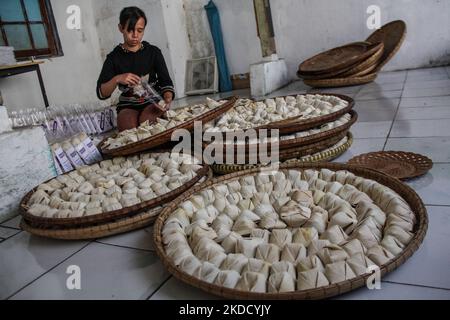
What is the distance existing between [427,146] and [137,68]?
1658 mm

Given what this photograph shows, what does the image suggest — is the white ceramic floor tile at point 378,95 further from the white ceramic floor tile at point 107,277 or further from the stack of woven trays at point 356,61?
the white ceramic floor tile at point 107,277

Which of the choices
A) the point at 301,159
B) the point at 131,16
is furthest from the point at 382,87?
the point at 131,16

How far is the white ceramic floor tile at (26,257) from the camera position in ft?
3.40

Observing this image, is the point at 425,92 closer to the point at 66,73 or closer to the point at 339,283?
the point at 339,283

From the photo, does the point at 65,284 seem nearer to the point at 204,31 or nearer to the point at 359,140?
the point at 359,140

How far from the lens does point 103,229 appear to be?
3.78ft

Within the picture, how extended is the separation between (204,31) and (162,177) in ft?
11.4

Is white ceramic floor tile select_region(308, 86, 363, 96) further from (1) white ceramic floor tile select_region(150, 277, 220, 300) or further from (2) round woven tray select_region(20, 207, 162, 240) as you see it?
(1) white ceramic floor tile select_region(150, 277, 220, 300)

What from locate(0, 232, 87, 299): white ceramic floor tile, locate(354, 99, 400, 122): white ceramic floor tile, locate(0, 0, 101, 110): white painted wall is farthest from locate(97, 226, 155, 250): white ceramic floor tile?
locate(0, 0, 101, 110): white painted wall

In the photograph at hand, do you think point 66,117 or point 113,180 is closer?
point 113,180

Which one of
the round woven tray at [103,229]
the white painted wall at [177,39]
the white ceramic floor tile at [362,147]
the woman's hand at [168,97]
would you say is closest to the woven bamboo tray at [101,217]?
the round woven tray at [103,229]

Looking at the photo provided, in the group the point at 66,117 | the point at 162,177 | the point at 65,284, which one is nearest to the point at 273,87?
the point at 66,117

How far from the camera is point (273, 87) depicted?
12.4 feet

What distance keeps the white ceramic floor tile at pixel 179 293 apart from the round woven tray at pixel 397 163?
2.71 feet
